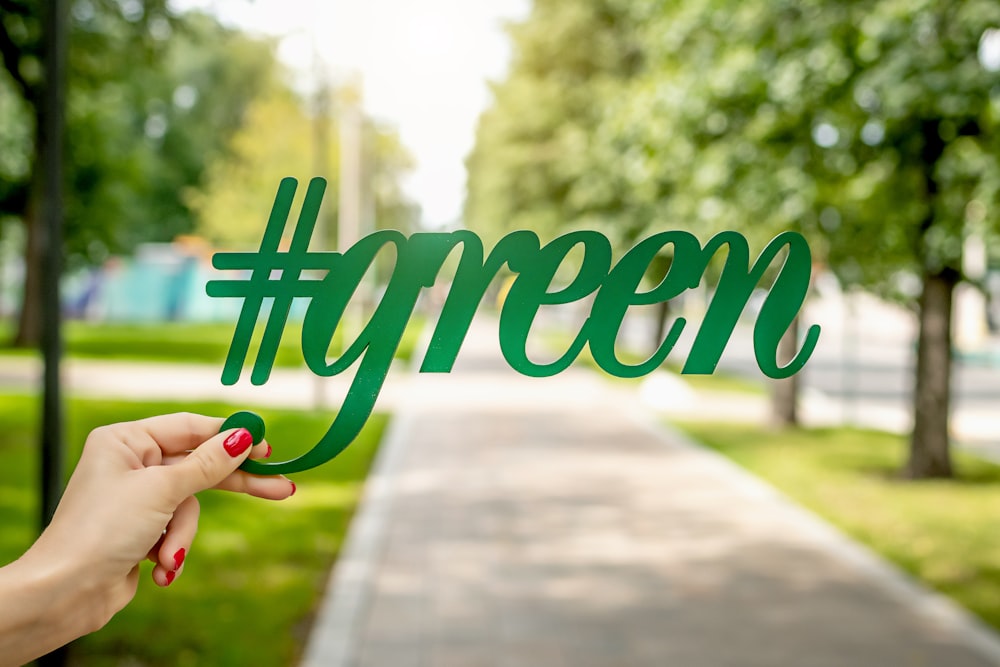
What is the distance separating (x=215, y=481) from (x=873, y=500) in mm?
9507

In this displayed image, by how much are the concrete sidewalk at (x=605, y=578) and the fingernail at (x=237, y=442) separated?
2.19 metres

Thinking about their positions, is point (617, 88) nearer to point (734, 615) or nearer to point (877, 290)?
point (877, 290)

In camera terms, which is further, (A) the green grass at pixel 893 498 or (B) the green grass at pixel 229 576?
(A) the green grass at pixel 893 498

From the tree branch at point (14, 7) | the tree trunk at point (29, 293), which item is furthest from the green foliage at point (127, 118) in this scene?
the tree trunk at point (29, 293)

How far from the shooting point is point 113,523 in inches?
36.2

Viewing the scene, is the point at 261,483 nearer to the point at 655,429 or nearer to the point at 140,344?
the point at 655,429

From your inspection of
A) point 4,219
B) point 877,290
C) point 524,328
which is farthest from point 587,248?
point 4,219

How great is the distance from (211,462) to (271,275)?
170mm

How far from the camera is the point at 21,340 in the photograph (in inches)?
888

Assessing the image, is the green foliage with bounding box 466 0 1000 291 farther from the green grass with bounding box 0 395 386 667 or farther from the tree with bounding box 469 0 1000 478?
the green grass with bounding box 0 395 386 667

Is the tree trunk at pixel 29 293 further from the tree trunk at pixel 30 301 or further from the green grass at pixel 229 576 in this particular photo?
the green grass at pixel 229 576

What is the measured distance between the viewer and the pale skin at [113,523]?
2.91 ft

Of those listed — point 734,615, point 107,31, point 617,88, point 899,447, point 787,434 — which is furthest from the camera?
point 617,88

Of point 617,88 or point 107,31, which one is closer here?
point 107,31
